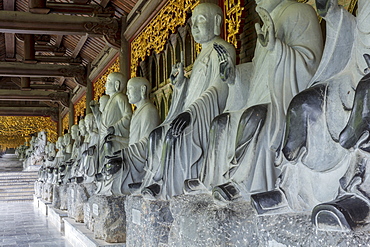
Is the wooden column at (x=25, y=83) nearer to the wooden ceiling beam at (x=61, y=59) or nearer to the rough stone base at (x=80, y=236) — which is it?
the wooden ceiling beam at (x=61, y=59)

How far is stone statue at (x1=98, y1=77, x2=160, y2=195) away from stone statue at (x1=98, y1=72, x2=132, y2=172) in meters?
0.64

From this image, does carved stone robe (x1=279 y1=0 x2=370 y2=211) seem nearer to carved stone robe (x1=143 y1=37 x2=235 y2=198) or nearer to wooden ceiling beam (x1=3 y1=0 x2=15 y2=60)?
carved stone robe (x1=143 y1=37 x2=235 y2=198)

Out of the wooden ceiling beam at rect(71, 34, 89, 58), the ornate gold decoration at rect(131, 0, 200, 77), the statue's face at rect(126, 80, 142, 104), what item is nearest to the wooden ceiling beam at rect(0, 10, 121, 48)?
the ornate gold decoration at rect(131, 0, 200, 77)

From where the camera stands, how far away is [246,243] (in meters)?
2.18

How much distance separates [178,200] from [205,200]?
0.30 meters

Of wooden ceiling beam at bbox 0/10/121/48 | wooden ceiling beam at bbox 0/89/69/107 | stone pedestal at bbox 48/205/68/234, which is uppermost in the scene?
wooden ceiling beam at bbox 0/89/69/107

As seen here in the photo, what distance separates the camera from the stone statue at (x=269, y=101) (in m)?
2.24

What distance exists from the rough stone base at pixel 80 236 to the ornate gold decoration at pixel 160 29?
2.80 m

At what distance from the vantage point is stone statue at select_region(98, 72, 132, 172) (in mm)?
5350

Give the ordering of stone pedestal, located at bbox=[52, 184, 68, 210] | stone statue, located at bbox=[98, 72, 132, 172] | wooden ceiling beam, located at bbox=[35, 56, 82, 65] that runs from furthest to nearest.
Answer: wooden ceiling beam, located at bbox=[35, 56, 82, 65] → stone pedestal, located at bbox=[52, 184, 68, 210] → stone statue, located at bbox=[98, 72, 132, 172]

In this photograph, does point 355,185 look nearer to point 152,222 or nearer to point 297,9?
point 297,9

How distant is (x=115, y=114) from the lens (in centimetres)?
562

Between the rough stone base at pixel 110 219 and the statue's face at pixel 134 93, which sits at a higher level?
the statue's face at pixel 134 93

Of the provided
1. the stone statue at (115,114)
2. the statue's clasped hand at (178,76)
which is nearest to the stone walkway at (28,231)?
the stone statue at (115,114)
